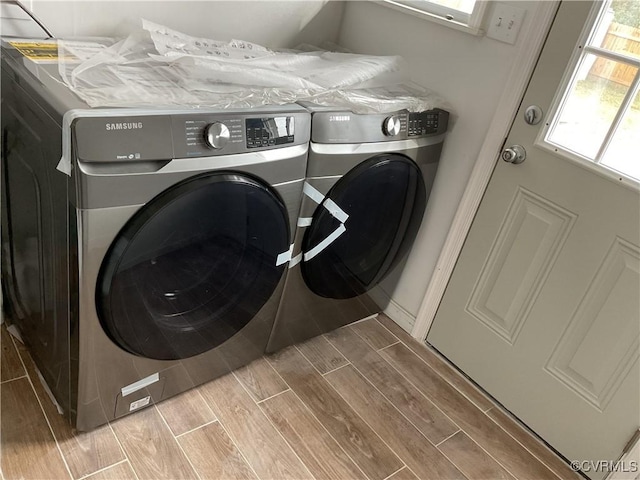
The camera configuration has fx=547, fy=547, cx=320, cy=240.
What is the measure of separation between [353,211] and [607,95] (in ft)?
2.48

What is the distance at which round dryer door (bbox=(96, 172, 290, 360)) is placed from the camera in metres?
1.20


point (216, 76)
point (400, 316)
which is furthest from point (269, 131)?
point (400, 316)

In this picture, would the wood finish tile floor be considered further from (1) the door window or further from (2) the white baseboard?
(1) the door window

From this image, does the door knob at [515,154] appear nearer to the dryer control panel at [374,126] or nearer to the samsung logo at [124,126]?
the dryer control panel at [374,126]

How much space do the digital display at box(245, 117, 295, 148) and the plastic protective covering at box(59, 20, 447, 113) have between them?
6cm

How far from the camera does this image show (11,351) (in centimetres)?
161

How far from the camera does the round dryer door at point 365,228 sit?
5.22ft

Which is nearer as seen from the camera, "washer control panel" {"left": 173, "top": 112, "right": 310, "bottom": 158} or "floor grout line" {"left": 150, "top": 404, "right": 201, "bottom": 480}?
"washer control panel" {"left": 173, "top": 112, "right": 310, "bottom": 158}

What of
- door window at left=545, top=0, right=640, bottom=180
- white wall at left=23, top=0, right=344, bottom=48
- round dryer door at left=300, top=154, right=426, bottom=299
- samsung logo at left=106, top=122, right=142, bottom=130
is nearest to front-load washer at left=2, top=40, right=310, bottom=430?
samsung logo at left=106, top=122, right=142, bottom=130

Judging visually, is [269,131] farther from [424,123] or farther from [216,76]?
[424,123]

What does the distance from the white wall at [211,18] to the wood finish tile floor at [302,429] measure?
0.95 m

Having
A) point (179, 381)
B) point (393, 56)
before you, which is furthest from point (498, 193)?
point (179, 381)

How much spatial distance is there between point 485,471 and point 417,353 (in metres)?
0.50

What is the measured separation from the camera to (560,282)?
5.36 ft
